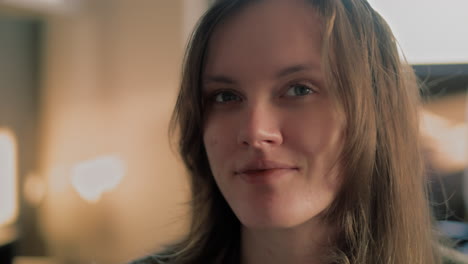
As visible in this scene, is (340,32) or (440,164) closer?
(340,32)

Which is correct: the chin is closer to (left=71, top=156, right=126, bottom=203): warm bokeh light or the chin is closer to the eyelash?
the eyelash

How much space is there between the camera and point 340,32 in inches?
29.2

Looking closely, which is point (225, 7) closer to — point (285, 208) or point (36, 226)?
point (285, 208)

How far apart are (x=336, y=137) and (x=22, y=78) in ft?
7.90

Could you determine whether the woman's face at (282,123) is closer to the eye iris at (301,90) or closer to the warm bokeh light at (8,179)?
the eye iris at (301,90)

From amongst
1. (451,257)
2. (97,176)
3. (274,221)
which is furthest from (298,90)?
(97,176)

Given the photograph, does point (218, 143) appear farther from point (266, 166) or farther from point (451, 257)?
point (451, 257)

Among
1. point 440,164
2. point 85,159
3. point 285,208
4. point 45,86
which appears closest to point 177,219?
point 285,208

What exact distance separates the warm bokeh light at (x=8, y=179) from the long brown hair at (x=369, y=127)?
2.02m

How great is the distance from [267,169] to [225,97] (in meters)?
0.18

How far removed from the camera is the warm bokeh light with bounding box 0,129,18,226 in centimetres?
248

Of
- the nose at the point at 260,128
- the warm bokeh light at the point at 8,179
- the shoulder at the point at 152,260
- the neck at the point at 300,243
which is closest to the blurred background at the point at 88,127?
the warm bokeh light at the point at 8,179

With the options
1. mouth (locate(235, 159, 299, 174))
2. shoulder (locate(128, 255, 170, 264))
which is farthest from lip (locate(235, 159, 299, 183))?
shoulder (locate(128, 255, 170, 264))

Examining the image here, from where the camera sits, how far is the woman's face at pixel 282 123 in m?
0.72
